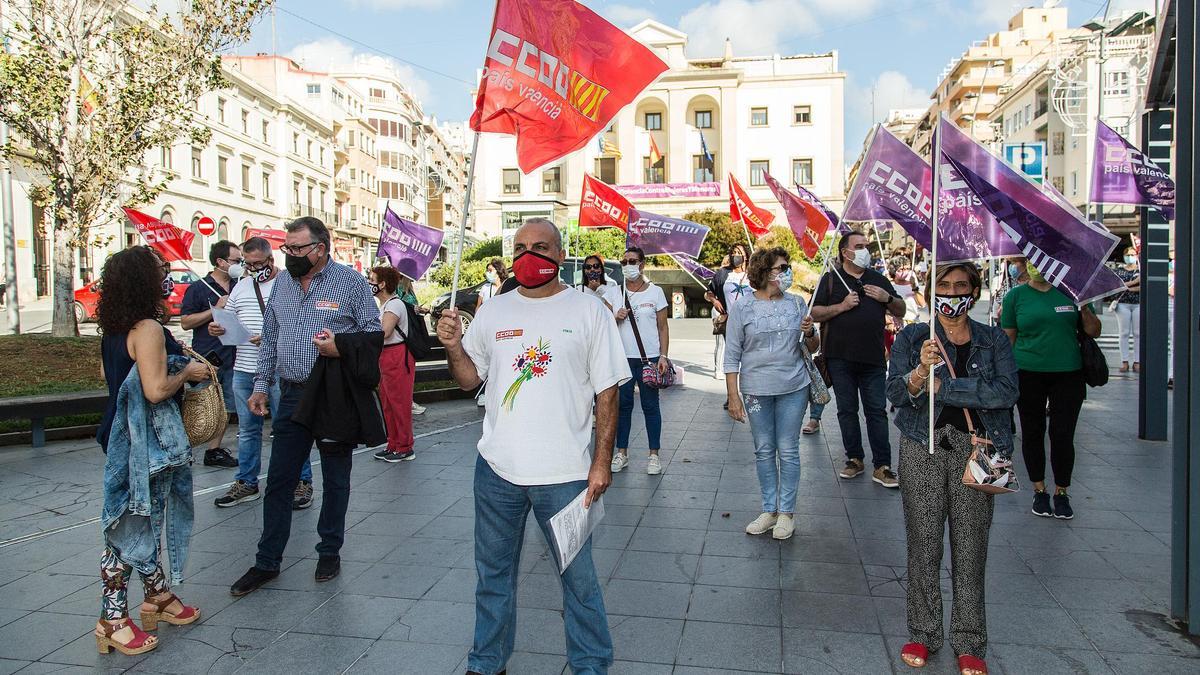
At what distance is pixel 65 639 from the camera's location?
13.6 ft

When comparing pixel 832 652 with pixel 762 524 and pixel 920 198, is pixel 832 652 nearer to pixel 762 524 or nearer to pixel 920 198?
pixel 762 524

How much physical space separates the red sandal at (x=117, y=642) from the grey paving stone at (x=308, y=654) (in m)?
0.56

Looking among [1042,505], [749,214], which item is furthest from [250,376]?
[749,214]

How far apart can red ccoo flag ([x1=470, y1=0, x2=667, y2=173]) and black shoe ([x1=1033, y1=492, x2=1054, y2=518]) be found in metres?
4.06

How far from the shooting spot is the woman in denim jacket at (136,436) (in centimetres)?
402

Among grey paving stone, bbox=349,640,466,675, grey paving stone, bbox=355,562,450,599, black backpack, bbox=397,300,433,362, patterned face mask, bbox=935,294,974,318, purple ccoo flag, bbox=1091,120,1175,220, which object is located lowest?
grey paving stone, bbox=349,640,466,675

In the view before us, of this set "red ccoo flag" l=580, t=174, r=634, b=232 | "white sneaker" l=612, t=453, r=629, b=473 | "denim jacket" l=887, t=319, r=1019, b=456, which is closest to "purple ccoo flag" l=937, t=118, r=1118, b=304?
"denim jacket" l=887, t=319, r=1019, b=456

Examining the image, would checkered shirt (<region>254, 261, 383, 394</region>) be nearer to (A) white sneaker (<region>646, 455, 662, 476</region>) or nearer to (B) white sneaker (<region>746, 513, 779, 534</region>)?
(B) white sneaker (<region>746, 513, 779, 534</region>)

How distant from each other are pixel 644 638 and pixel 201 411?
2.55 m

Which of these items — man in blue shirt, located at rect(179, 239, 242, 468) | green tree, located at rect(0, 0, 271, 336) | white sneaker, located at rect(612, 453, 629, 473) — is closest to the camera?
man in blue shirt, located at rect(179, 239, 242, 468)

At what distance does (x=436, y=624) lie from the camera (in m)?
4.23

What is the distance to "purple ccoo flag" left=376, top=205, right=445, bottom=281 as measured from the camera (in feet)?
32.4

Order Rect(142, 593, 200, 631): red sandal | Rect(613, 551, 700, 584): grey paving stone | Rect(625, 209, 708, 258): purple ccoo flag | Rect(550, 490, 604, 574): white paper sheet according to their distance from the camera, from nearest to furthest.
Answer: Rect(550, 490, 604, 574): white paper sheet → Rect(142, 593, 200, 631): red sandal → Rect(613, 551, 700, 584): grey paving stone → Rect(625, 209, 708, 258): purple ccoo flag

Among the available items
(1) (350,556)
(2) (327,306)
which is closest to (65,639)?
(1) (350,556)
